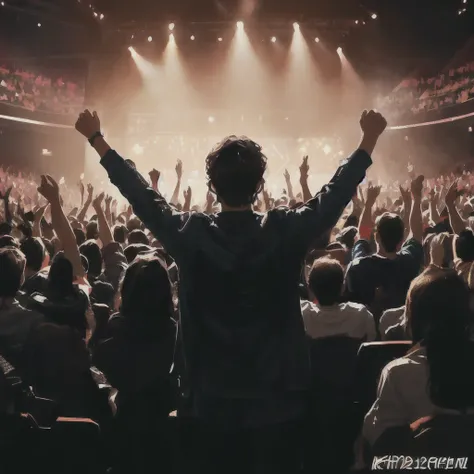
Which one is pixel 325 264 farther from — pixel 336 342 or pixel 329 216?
pixel 329 216

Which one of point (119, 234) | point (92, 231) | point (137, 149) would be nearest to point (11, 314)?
point (119, 234)

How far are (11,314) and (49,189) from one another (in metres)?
1.08

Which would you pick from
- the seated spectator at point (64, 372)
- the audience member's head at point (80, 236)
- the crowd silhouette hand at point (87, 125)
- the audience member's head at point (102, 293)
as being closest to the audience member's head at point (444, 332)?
the crowd silhouette hand at point (87, 125)

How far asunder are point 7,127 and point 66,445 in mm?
31056

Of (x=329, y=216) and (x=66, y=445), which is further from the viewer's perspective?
(x=66, y=445)

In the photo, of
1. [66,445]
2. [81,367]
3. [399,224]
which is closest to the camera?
[66,445]

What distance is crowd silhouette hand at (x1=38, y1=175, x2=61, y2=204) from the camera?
412cm

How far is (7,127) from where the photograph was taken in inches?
1218

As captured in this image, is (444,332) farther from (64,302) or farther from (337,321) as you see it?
(64,302)

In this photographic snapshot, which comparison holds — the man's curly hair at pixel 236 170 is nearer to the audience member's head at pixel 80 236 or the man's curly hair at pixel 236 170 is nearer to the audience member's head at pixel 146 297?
the audience member's head at pixel 146 297

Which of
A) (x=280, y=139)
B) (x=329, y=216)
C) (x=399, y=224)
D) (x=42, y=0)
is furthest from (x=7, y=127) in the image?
(x=329, y=216)

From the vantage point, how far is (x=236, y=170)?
2164 mm

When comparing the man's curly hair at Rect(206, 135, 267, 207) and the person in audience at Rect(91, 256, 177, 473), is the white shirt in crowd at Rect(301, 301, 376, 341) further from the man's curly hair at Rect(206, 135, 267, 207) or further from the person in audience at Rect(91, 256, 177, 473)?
the man's curly hair at Rect(206, 135, 267, 207)

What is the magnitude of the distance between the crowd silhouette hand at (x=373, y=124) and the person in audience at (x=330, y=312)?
3.84 ft
